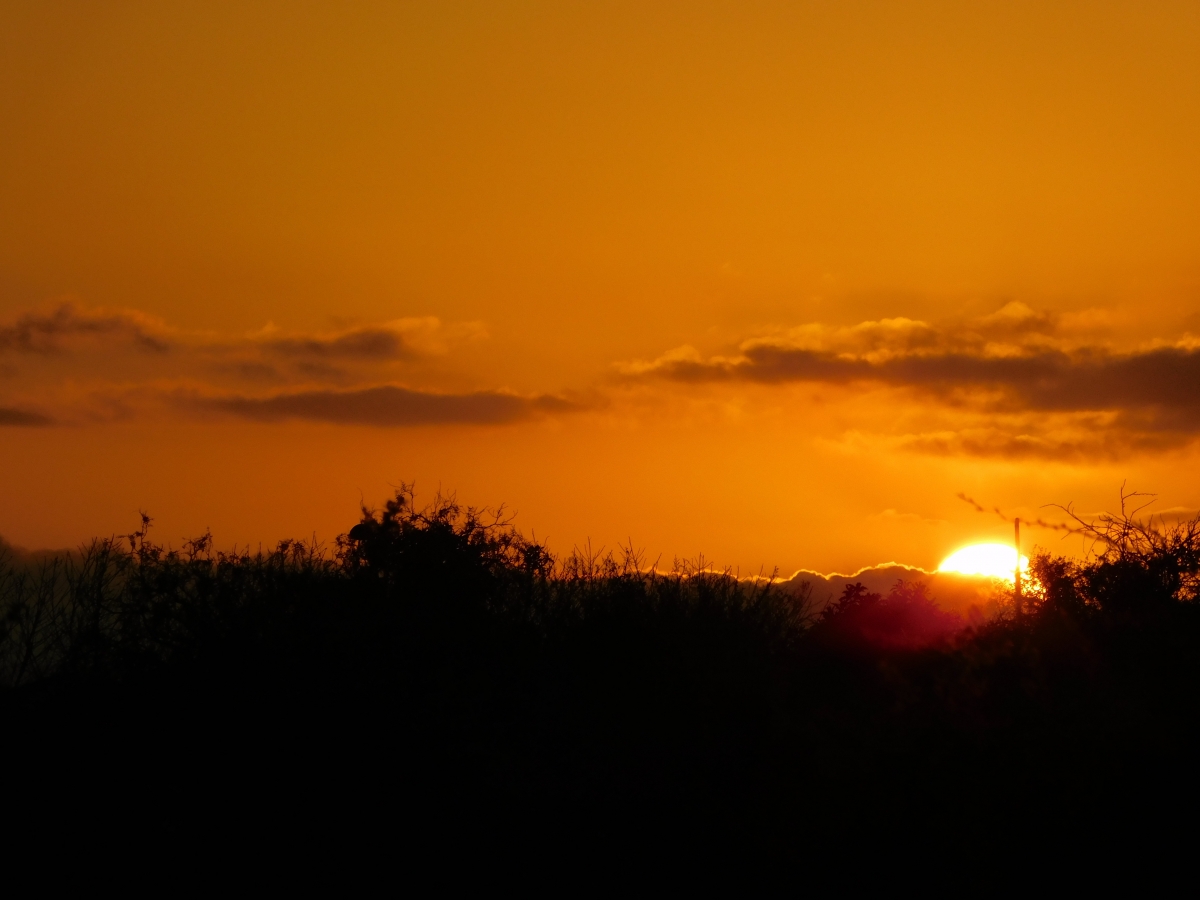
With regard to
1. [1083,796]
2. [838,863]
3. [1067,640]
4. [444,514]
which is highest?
[444,514]

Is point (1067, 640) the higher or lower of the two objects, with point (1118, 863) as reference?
higher

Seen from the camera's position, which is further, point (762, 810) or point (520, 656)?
point (520, 656)

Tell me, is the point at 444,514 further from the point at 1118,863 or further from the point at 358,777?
the point at 1118,863

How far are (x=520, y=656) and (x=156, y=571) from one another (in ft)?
31.3

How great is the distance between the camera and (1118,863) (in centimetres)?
1276

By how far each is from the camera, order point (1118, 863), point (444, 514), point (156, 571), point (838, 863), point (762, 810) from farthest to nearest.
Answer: point (444, 514)
point (156, 571)
point (762, 810)
point (838, 863)
point (1118, 863)

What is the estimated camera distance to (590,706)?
90.2 feet

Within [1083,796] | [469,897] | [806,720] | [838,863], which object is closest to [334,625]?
[469,897]

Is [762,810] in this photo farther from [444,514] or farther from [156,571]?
[444,514]

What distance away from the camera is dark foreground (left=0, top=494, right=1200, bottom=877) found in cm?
1474

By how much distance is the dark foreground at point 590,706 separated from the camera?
14.7 meters

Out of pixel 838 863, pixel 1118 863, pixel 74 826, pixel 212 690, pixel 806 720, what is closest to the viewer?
pixel 1118 863

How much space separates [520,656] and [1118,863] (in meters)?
20.7

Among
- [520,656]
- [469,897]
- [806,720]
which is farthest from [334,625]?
[806,720]
